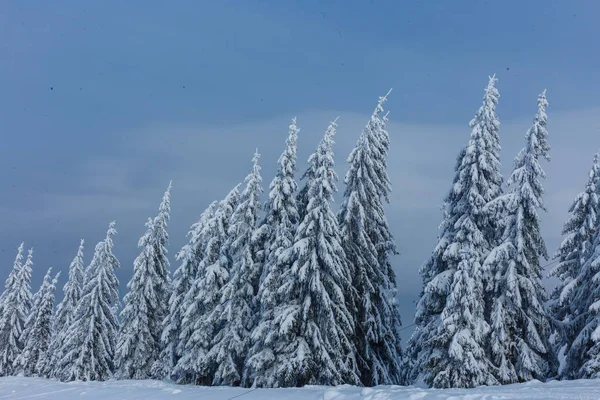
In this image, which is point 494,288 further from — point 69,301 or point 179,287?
point 69,301

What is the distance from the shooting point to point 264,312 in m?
26.3

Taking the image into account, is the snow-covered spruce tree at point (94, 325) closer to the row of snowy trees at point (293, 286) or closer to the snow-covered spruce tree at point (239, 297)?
the row of snowy trees at point (293, 286)

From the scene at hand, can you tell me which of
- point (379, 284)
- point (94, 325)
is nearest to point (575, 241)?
point (379, 284)

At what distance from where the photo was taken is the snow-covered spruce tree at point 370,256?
87.7 ft

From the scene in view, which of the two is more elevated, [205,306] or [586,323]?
[205,306]

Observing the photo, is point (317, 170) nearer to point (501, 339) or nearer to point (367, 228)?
point (367, 228)

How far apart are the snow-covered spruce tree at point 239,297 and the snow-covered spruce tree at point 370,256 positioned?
5.36 meters

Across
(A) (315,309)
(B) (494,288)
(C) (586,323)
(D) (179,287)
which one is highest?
(D) (179,287)

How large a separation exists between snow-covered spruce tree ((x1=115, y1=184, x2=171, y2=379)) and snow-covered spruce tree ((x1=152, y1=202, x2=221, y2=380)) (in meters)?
3.49

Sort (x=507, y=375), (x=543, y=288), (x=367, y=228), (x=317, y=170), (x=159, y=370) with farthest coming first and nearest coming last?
(x=159, y=370) → (x=367, y=228) → (x=317, y=170) → (x=543, y=288) → (x=507, y=375)

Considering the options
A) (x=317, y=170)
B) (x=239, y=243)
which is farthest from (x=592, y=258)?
(x=239, y=243)

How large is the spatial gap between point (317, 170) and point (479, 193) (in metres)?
7.66

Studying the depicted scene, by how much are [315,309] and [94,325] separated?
2696 cm

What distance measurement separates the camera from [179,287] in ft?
122
